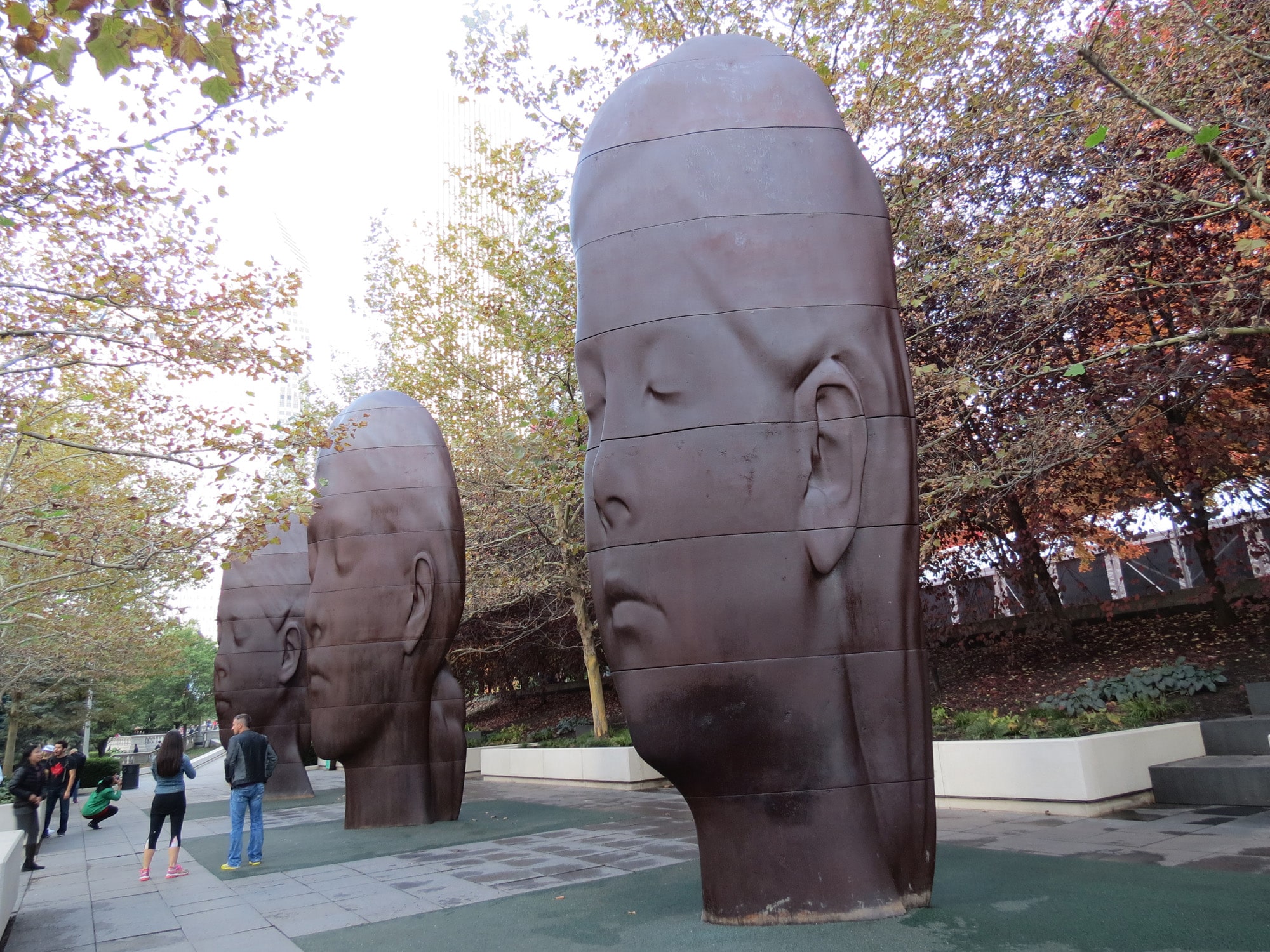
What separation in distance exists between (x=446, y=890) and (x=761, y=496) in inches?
191

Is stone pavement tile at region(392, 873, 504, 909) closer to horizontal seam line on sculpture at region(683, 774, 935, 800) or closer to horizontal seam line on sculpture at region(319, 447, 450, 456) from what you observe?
horizontal seam line on sculpture at region(683, 774, 935, 800)

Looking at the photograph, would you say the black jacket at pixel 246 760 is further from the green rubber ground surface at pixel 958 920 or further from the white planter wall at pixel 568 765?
the white planter wall at pixel 568 765

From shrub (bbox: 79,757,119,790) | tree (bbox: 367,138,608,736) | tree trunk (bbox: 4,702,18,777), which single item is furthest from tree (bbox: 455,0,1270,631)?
tree trunk (bbox: 4,702,18,777)

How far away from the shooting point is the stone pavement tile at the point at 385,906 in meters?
6.99

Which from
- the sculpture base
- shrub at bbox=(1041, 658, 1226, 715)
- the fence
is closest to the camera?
the sculpture base

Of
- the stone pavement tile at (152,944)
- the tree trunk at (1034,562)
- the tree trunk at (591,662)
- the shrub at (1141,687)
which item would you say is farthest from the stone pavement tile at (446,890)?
the tree trunk at (1034,562)

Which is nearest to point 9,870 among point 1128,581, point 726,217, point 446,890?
point 446,890

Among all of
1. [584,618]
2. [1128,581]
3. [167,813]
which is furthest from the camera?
[1128,581]

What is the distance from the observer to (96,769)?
932 inches

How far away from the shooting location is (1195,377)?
1403cm

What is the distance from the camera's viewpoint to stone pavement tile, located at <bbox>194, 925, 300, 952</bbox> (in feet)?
20.4

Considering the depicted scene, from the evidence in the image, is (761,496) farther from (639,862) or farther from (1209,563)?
(1209,563)

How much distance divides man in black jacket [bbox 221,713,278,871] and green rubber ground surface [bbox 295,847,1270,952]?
3922mm

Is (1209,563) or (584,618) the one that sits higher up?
(584,618)
